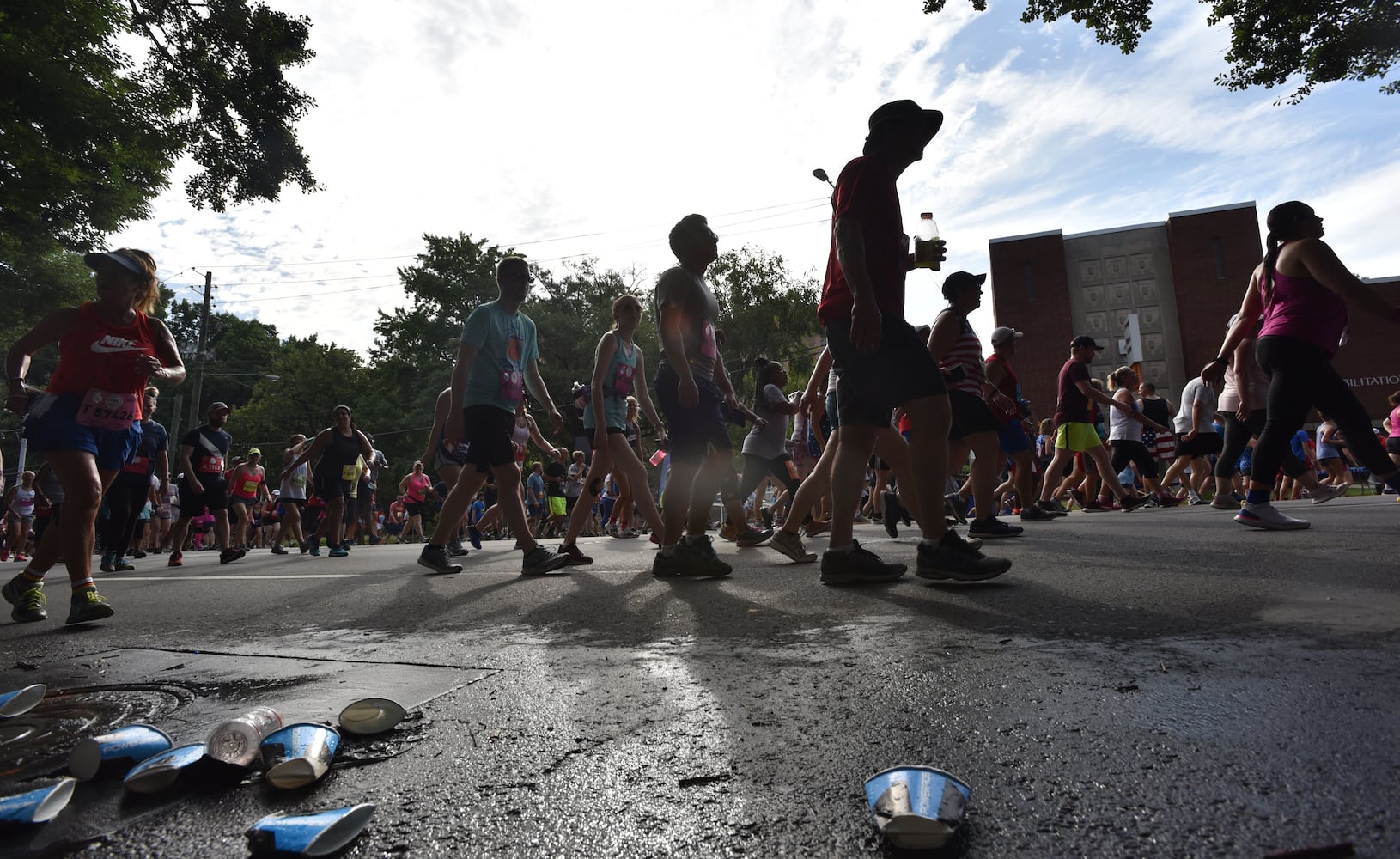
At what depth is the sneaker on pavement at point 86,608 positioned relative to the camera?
3898mm

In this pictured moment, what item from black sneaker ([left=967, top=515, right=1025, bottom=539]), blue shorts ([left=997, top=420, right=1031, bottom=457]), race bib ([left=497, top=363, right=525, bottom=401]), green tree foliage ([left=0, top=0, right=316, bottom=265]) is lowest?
black sneaker ([left=967, top=515, right=1025, bottom=539])

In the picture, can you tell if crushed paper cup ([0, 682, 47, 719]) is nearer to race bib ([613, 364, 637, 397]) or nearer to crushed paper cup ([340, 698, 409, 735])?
crushed paper cup ([340, 698, 409, 735])

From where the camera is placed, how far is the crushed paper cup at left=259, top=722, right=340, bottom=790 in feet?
4.61

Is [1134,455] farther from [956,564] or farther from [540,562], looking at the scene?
[540,562]

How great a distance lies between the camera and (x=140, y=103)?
37.9ft

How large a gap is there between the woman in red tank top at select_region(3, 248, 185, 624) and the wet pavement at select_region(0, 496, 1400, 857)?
561mm

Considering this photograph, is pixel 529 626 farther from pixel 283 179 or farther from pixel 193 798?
pixel 283 179

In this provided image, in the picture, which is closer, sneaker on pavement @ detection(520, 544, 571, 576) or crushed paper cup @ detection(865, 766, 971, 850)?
crushed paper cup @ detection(865, 766, 971, 850)

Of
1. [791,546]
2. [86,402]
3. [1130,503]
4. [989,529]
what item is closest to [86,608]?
[86,402]

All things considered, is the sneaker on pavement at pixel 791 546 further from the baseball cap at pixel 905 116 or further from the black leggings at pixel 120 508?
the black leggings at pixel 120 508

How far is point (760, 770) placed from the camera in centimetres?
139

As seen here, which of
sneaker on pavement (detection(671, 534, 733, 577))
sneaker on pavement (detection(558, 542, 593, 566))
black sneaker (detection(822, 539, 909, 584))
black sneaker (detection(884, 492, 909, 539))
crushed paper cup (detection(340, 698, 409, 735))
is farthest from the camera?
black sneaker (detection(884, 492, 909, 539))

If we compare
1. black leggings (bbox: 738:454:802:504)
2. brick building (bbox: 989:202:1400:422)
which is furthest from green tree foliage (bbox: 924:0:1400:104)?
brick building (bbox: 989:202:1400:422)

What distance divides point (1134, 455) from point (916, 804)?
9985 millimetres
